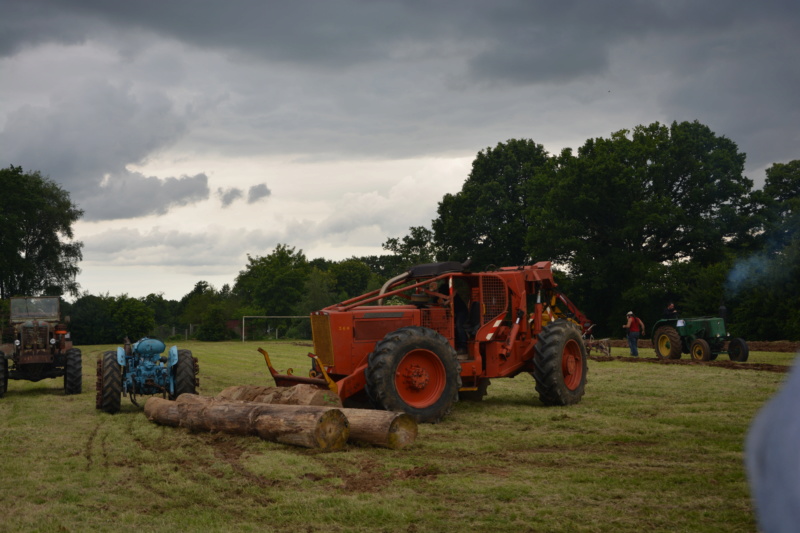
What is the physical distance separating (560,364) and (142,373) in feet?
22.2

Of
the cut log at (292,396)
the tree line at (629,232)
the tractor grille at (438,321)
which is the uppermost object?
the tree line at (629,232)

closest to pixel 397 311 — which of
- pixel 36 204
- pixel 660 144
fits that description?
pixel 660 144

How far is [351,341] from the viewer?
1108cm

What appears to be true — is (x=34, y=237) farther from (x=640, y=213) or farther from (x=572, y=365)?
(x=572, y=365)

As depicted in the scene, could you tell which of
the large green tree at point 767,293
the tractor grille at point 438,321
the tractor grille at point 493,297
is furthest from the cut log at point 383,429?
the large green tree at point 767,293

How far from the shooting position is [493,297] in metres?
12.0

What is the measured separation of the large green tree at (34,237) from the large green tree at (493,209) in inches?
1110

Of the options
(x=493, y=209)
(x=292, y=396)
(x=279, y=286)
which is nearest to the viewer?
(x=292, y=396)

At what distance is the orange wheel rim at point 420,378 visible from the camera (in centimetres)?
1035

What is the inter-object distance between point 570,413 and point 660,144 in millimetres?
36864

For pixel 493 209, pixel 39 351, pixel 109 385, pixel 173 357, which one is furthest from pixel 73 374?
pixel 493 209

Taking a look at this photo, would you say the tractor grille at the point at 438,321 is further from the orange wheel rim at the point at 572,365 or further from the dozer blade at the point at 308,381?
the orange wheel rim at the point at 572,365

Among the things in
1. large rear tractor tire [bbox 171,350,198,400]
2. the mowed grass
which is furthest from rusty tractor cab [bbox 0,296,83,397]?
large rear tractor tire [bbox 171,350,198,400]

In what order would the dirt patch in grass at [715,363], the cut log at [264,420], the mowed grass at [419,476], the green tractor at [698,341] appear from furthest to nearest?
the green tractor at [698,341], the dirt patch in grass at [715,363], the cut log at [264,420], the mowed grass at [419,476]
